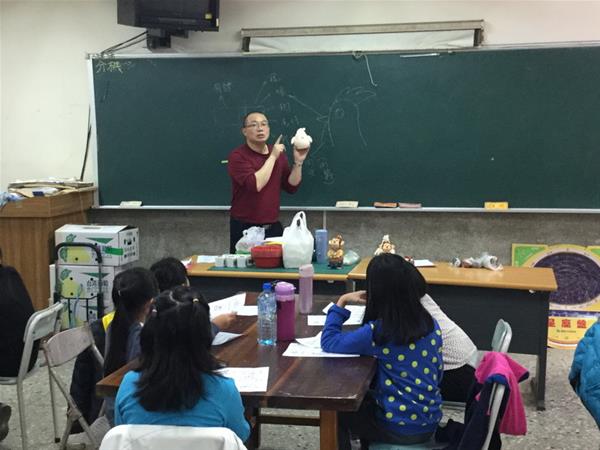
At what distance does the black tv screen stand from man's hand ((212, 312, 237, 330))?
9.48 ft

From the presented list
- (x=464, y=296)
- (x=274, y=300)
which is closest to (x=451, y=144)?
(x=464, y=296)

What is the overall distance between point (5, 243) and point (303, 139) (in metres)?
2.43

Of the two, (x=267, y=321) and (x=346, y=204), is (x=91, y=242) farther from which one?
(x=267, y=321)

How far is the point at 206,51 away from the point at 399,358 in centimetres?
367

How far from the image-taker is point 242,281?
13.0 feet

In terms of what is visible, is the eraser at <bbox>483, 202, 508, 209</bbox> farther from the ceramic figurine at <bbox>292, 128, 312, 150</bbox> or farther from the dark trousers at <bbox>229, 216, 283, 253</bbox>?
the dark trousers at <bbox>229, 216, 283, 253</bbox>

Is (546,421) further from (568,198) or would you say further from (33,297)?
(33,297)

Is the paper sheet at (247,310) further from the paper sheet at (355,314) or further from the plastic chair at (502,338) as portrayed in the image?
the plastic chair at (502,338)

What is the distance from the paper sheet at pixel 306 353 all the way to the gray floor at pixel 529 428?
1.06 meters

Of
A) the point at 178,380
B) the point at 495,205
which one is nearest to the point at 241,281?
the point at 495,205

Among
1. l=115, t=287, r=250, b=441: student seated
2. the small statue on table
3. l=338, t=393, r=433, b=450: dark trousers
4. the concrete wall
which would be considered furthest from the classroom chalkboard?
l=115, t=287, r=250, b=441: student seated

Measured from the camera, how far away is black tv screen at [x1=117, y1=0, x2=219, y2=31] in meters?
4.93

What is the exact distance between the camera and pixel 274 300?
257cm

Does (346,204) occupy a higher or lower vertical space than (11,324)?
higher
